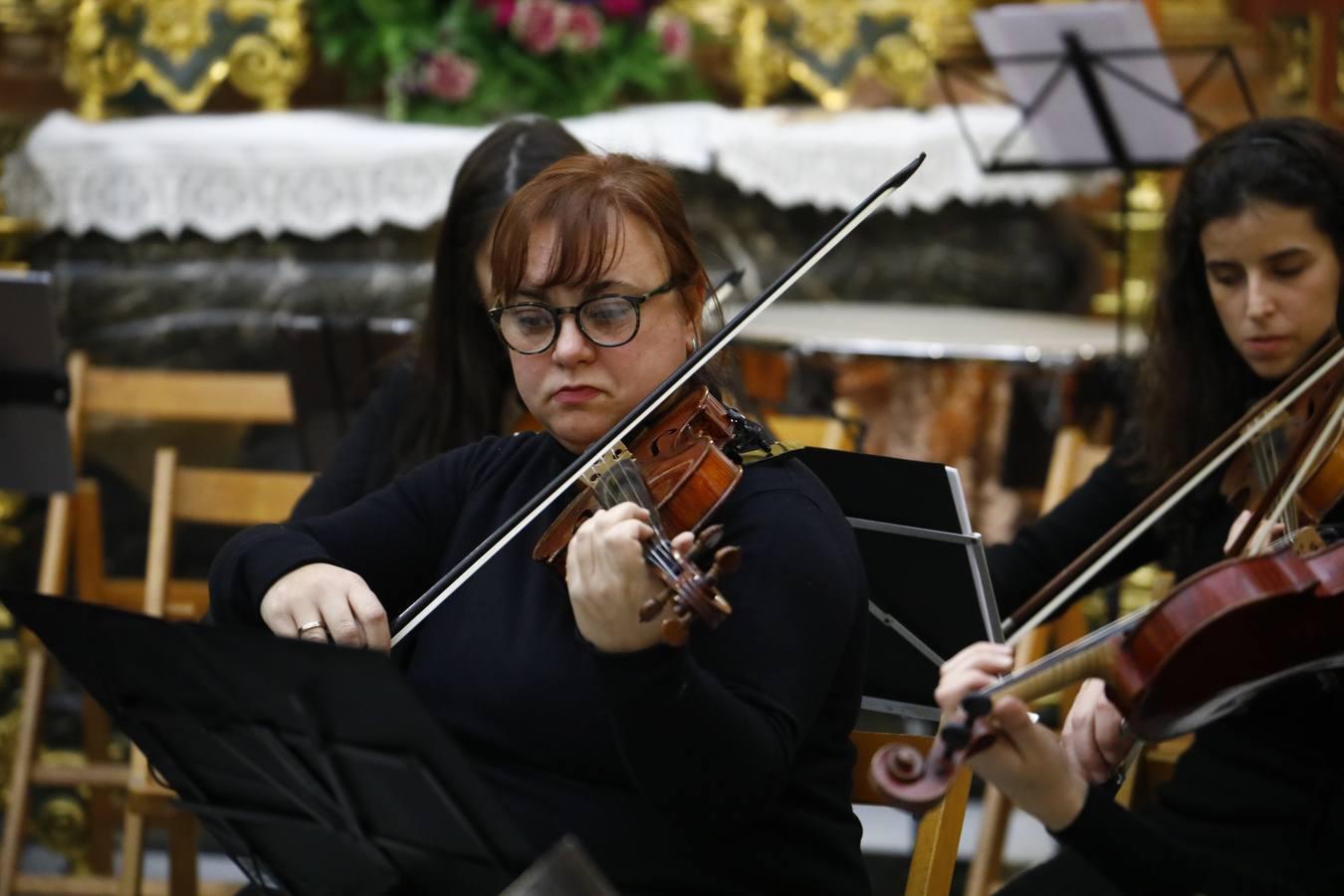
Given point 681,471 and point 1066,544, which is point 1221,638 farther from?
point 1066,544

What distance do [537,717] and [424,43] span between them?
2.64 m

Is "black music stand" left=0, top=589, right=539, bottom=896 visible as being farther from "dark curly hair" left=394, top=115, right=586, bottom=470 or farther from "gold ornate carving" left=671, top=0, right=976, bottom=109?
"gold ornate carving" left=671, top=0, right=976, bottom=109

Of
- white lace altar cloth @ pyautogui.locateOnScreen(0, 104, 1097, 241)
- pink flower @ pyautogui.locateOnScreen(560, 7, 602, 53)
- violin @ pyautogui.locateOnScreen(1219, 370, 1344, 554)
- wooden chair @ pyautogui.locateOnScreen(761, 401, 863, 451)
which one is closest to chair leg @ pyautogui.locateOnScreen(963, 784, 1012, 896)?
wooden chair @ pyautogui.locateOnScreen(761, 401, 863, 451)

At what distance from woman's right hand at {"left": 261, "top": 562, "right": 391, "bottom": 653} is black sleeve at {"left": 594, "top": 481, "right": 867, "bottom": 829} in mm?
306

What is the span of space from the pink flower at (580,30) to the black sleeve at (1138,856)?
2796 mm

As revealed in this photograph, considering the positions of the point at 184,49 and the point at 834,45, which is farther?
the point at 834,45

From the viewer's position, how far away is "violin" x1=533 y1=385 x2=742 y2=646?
121 centimetres

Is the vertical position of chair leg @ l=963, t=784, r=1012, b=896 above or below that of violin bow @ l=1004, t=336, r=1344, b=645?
below

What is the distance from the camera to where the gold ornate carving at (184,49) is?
12.9ft

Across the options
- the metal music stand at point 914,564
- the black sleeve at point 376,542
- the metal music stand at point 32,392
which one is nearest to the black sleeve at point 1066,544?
the metal music stand at point 914,564

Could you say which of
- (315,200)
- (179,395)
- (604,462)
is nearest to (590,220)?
(604,462)

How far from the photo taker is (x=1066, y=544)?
2.06 metres

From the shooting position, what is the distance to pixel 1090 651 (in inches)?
45.9

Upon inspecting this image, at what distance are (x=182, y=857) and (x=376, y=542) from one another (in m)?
1.02
